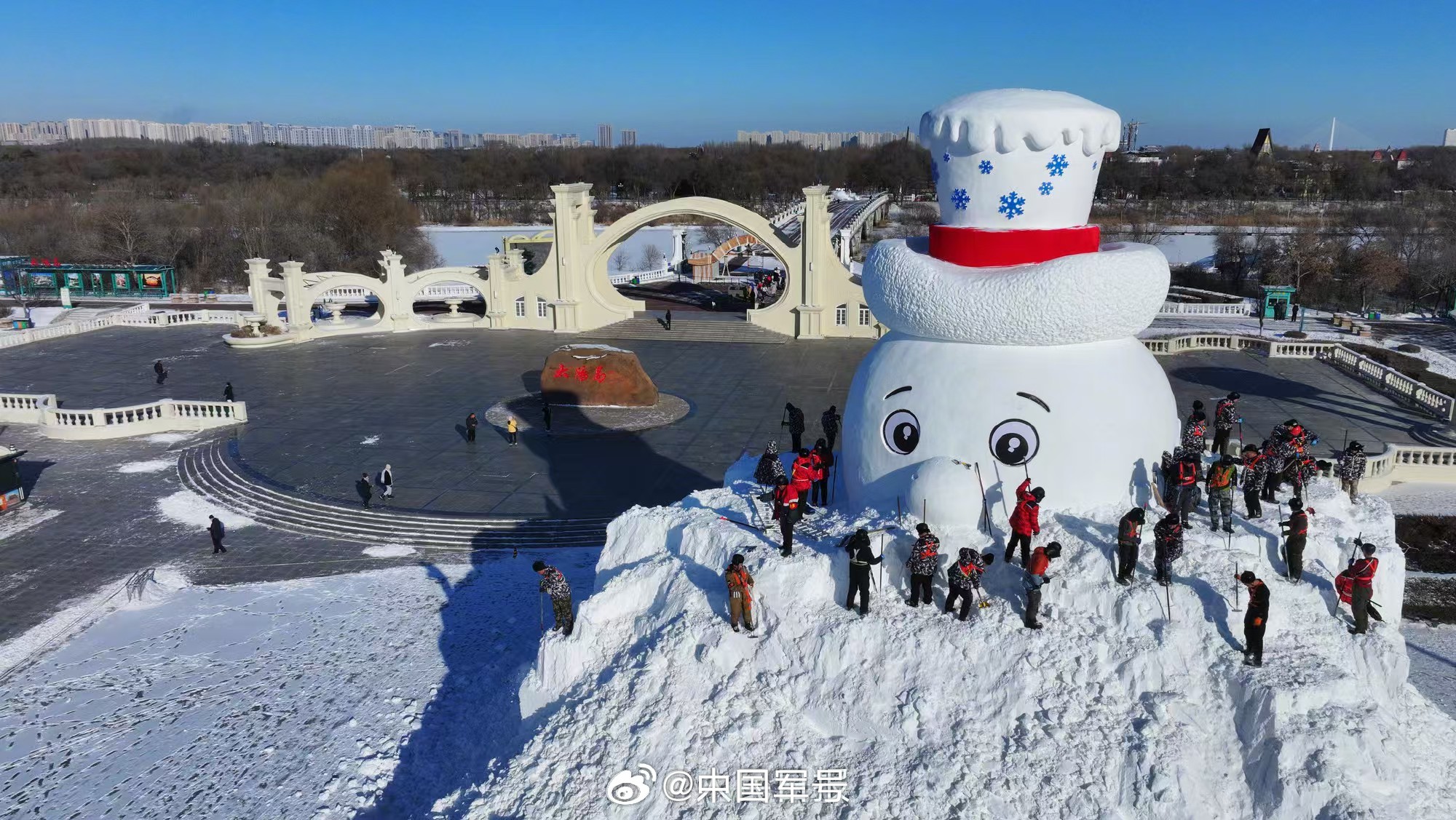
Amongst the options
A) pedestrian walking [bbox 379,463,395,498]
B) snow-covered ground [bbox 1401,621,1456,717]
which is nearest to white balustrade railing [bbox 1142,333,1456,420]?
snow-covered ground [bbox 1401,621,1456,717]

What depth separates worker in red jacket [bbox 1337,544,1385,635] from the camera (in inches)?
336

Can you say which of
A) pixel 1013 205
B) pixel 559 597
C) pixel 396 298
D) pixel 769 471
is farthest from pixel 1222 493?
pixel 396 298

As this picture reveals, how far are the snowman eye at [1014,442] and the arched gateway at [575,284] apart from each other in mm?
26361

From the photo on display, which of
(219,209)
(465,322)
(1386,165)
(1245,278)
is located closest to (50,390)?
(465,322)

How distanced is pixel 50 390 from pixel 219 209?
36327 mm

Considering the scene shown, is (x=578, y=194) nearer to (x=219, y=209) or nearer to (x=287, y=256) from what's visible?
(x=287, y=256)

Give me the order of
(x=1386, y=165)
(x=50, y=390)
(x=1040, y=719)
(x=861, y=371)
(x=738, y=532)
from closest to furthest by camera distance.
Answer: (x=1040, y=719), (x=738, y=532), (x=861, y=371), (x=50, y=390), (x=1386, y=165)

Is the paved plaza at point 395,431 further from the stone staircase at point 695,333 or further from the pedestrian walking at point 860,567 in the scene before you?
the pedestrian walking at point 860,567

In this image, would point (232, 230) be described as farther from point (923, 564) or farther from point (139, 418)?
point (923, 564)

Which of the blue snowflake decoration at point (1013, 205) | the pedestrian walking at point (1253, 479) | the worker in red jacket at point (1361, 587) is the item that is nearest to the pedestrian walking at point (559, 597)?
the blue snowflake decoration at point (1013, 205)

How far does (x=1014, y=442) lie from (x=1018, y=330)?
3.66 feet

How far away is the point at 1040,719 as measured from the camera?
7930 mm

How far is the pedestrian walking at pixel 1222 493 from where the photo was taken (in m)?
9.62

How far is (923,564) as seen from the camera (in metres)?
8.77
